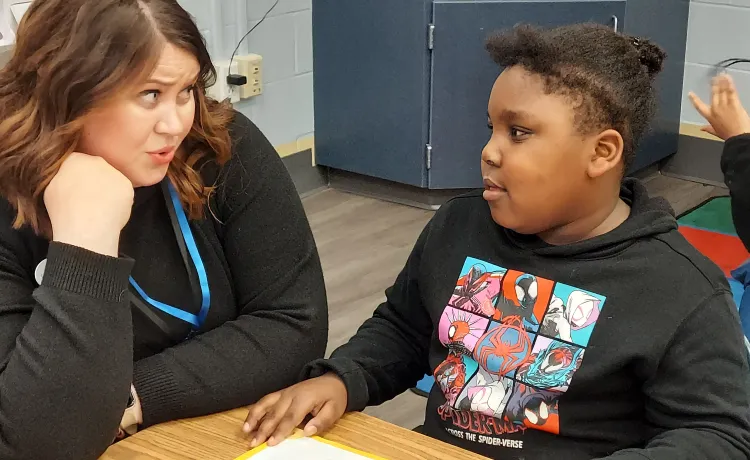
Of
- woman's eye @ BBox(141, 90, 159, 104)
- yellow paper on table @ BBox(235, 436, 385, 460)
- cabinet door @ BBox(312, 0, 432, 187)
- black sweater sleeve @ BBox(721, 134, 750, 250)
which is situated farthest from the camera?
cabinet door @ BBox(312, 0, 432, 187)

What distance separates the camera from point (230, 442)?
0.95 meters

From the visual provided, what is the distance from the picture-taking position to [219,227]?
1.15m

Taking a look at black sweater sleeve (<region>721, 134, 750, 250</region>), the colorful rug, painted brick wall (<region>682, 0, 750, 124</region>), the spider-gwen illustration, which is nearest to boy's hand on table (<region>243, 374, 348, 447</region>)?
the spider-gwen illustration

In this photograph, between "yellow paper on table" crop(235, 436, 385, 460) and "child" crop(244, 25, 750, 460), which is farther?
"child" crop(244, 25, 750, 460)

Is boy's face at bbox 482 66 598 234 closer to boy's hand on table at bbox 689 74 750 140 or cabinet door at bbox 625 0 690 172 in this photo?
boy's hand on table at bbox 689 74 750 140

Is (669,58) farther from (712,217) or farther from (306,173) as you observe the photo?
(306,173)

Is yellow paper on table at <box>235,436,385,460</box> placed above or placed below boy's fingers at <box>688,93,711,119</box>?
below

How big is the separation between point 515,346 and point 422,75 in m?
2.39

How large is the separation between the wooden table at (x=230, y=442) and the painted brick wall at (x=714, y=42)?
312cm

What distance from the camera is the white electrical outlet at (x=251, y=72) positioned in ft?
11.0

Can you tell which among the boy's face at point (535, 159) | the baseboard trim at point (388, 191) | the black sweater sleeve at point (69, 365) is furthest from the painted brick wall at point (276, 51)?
the black sweater sleeve at point (69, 365)

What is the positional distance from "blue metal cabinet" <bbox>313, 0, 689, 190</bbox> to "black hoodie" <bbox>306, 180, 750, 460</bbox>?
2118 mm

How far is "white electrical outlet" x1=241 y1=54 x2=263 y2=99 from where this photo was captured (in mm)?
3340

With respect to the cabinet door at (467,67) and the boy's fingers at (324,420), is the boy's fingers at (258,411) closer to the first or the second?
the boy's fingers at (324,420)
